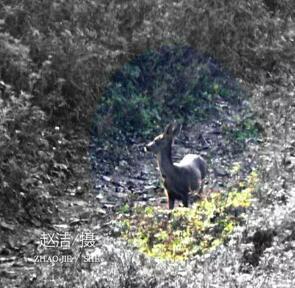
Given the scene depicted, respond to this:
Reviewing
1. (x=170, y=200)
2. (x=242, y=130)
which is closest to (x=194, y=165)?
(x=170, y=200)

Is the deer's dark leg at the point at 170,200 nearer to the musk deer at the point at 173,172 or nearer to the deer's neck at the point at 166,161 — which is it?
the musk deer at the point at 173,172

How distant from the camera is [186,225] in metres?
9.28

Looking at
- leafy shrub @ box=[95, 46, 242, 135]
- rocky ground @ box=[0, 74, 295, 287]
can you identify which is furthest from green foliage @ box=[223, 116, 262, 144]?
leafy shrub @ box=[95, 46, 242, 135]

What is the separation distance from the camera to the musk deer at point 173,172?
1068 cm

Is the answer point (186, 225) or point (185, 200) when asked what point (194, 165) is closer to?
point (185, 200)

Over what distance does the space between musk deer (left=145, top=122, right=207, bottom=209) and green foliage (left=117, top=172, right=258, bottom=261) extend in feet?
1.77

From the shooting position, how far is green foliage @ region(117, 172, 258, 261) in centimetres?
860

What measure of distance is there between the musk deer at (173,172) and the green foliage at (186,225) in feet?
1.77

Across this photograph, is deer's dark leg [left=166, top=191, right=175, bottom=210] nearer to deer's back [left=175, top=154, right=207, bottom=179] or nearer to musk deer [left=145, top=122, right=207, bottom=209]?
musk deer [left=145, top=122, right=207, bottom=209]

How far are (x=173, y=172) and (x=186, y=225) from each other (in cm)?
170

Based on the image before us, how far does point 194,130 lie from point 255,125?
45.6 inches

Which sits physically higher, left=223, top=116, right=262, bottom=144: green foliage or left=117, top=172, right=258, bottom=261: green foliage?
left=223, top=116, right=262, bottom=144: green foliage

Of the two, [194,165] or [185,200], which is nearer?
[185,200]

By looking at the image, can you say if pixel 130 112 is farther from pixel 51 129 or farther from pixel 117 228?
pixel 117 228
